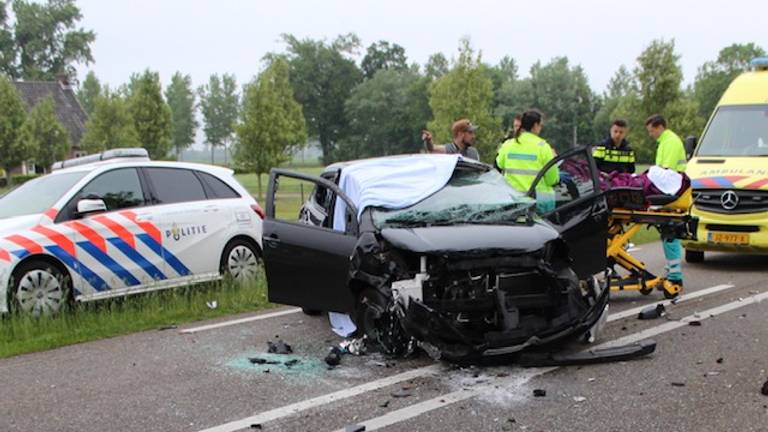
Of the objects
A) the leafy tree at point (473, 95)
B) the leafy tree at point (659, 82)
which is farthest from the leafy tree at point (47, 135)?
the leafy tree at point (659, 82)

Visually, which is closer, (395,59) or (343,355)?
(343,355)

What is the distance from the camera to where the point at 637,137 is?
3178 centimetres

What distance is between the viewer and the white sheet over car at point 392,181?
6164 millimetres

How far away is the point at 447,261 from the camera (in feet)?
17.1

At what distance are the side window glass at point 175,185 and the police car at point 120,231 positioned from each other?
0.04 feet

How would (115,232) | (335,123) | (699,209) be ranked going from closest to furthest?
(115,232) → (699,209) → (335,123)

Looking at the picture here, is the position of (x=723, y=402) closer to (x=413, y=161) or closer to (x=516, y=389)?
(x=516, y=389)

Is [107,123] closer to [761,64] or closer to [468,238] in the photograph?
[761,64]

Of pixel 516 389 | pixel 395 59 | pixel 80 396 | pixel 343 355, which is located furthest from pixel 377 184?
pixel 395 59

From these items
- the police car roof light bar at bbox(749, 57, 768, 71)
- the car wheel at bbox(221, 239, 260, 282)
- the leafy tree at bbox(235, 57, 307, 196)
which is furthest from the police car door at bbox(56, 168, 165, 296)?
the leafy tree at bbox(235, 57, 307, 196)

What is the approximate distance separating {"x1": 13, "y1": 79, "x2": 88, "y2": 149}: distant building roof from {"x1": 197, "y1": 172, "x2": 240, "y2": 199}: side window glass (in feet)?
177

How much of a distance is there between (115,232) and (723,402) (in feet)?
20.5

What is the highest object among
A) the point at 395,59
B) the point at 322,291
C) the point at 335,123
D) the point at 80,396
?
the point at 395,59

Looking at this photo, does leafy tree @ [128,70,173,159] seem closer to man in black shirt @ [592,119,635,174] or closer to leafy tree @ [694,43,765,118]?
man in black shirt @ [592,119,635,174]
